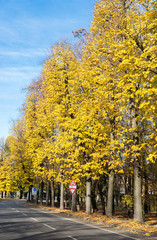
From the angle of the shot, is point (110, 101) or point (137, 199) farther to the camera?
point (110, 101)

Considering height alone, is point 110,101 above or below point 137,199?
above

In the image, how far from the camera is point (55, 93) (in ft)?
87.1

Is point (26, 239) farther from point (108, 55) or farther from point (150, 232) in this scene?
point (108, 55)

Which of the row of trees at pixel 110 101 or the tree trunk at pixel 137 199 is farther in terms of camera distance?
the tree trunk at pixel 137 199

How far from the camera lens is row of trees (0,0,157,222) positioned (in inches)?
508

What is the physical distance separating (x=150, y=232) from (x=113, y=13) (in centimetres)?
1188

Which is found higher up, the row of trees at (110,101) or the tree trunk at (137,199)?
the row of trees at (110,101)

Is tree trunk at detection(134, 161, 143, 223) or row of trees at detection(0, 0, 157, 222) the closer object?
row of trees at detection(0, 0, 157, 222)

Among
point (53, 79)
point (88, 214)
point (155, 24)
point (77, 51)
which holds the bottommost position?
point (88, 214)

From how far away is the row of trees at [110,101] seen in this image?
42.3 feet

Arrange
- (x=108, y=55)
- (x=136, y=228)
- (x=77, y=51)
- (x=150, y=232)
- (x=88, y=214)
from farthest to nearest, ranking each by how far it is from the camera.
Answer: (x=77, y=51), (x=88, y=214), (x=108, y=55), (x=136, y=228), (x=150, y=232)

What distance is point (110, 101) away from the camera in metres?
17.2

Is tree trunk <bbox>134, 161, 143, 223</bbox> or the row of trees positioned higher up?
the row of trees

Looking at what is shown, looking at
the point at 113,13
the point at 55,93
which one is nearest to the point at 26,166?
the point at 55,93
